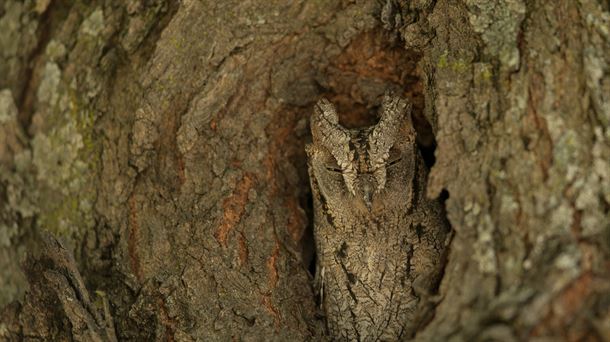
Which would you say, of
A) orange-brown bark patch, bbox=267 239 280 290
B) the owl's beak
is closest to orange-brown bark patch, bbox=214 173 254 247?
orange-brown bark patch, bbox=267 239 280 290

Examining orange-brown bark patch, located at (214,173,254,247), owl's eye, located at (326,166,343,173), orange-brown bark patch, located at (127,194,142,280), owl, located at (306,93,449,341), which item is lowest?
owl, located at (306,93,449,341)

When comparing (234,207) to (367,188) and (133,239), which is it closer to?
(133,239)

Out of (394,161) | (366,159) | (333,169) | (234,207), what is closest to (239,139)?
(234,207)

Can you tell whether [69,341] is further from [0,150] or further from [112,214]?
[0,150]

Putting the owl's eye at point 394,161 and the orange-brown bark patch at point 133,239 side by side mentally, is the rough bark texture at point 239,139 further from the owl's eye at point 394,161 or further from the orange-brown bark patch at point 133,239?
the owl's eye at point 394,161

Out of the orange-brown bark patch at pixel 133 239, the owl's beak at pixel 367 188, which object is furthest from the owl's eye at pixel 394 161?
the orange-brown bark patch at pixel 133 239

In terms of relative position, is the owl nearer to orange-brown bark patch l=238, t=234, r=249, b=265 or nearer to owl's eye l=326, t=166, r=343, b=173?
owl's eye l=326, t=166, r=343, b=173

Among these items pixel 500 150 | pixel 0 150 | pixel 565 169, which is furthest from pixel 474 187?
pixel 0 150
